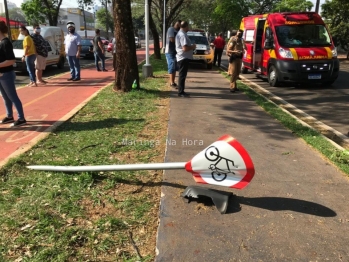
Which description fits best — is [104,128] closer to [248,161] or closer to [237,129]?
[237,129]

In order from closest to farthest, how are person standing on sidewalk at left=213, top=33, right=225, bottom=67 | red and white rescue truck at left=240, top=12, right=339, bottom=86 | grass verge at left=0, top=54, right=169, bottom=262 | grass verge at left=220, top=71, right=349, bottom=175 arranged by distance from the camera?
1. grass verge at left=0, top=54, right=169, bottom=262
2. grass verge at left=220, top=71, right=349, bottom=175
3. red and white rescue truck at left=240, top=12, right=339, bottom=86
4. person standing on sidewalk at left=213, top=33, right=225, bottom=67

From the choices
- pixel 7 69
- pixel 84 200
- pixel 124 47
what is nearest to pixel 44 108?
pixel 7 69

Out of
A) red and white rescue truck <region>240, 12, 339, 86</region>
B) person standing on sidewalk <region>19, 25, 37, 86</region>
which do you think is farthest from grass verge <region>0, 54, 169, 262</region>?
red and white rescue truck <region>240, 12, 339, 86</region>

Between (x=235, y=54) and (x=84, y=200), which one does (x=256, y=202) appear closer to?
(x=84, y=200)

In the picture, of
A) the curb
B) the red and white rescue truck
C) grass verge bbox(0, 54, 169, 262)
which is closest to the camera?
grass verge bbox(0, 54, 169, 262)

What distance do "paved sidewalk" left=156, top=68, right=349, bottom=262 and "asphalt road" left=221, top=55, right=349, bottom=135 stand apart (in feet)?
7.59

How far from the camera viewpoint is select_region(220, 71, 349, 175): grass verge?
14.7 feet

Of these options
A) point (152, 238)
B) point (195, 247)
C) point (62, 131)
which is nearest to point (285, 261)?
point (195, 247)

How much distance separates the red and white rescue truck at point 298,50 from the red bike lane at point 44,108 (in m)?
5.73

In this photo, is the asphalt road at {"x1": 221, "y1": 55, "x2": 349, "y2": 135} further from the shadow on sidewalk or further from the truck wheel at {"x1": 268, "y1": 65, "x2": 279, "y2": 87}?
the shadow on sidewalk

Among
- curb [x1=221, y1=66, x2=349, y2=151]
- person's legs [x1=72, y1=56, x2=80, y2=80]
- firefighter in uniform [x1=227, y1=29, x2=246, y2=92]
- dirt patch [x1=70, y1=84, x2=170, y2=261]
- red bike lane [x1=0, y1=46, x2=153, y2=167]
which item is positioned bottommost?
curb [x1=221, y1=66, x2=349, y2=151]

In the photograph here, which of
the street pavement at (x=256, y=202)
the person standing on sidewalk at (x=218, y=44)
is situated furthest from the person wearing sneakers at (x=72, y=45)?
Answer: the person standing on sidewalk at (x=218, y=44)

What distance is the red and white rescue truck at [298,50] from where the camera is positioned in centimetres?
1033

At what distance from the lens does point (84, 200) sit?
327cm
